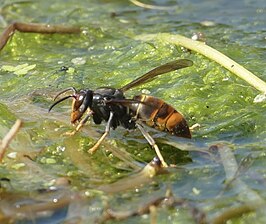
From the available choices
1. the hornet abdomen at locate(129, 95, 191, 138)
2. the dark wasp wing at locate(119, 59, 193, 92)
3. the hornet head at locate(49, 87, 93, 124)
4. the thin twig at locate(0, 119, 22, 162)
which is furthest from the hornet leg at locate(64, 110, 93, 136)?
the thin twig at locate(0, 119, 22, 162)

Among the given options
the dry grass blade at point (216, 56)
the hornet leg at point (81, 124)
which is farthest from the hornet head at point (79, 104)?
the dry grass blade at point (216, 56)

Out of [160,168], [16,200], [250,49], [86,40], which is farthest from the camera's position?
[86,40]

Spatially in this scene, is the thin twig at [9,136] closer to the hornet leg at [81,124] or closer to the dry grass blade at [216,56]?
the hornet leg at [81,124]

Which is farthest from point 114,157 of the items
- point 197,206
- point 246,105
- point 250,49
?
point 250,49

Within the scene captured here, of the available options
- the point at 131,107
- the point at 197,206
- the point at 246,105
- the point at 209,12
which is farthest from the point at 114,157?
the point at 209,12

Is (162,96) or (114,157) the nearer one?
(114,157)

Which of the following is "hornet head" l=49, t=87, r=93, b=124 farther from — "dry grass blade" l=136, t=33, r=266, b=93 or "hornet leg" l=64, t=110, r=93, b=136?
"dry grass blade" l=136, t=33, r=266, b=93

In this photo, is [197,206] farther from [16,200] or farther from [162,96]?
[162,96]

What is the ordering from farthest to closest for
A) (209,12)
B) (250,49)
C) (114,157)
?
(209,12), (250,49), (114,157)

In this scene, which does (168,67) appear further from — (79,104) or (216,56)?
(216,56)
